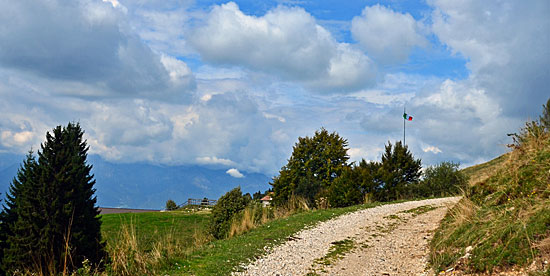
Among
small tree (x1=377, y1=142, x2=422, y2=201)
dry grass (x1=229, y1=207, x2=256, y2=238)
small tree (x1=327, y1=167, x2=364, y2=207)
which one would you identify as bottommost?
dry grass (x1=229, y1=207, x2=256, y2=238)

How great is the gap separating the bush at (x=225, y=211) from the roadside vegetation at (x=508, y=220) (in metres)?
8.95

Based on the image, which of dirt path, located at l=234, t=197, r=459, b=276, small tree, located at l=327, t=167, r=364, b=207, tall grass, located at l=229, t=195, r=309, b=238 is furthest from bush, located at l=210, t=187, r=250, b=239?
small tree, located at l=327, t=167, r=364, b=207

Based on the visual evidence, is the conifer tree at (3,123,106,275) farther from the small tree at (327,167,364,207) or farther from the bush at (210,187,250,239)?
the small tree at (327,167,364,207)

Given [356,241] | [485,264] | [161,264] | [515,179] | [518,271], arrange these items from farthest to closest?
1. [356,241]
2. [515,179]
3. [161,264]
4. [485,264]
5. [518,271]

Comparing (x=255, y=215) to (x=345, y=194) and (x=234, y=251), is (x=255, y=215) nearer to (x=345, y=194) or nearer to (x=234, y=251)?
(x=234, y=251)

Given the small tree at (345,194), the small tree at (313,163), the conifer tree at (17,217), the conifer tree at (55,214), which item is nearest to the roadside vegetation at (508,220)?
the conifer tree at (55,214)

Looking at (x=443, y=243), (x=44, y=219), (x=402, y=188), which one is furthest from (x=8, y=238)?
(x=402, y=188)

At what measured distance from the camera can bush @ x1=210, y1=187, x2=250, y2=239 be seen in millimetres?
17122

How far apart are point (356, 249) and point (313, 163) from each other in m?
33.3

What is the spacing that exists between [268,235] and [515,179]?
24.7 ft

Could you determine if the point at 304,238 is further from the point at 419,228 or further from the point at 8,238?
the point at 8,238

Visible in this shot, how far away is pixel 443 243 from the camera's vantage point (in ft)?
31.9

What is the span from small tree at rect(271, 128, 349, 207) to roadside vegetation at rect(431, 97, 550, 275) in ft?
103

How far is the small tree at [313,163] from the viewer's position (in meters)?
44.4
